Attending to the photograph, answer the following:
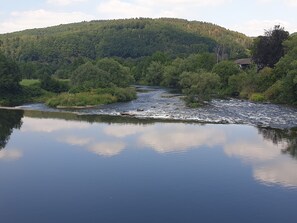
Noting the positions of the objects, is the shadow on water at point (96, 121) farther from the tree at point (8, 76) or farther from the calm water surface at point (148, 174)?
the tree at point (8, 76)

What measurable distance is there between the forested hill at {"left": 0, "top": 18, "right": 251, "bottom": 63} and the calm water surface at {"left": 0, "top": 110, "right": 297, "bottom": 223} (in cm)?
10424

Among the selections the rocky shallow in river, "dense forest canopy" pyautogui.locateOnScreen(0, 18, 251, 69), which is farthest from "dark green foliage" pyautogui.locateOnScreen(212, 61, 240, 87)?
"dense forest canopy" pyautogui.locateOnScreen(0, 18, 251, 69)

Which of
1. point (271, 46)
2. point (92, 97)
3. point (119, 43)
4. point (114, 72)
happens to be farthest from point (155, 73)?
A: point (119, 43)

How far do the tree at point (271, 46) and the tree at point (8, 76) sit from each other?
42.3m

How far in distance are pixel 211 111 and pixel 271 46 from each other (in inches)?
1136

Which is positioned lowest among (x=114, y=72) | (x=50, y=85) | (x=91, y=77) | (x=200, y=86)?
(x=50, y=85)

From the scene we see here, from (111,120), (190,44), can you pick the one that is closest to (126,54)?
(190,44)

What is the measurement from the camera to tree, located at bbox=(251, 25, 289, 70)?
70375 mm

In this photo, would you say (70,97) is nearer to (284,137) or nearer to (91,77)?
(91,77)

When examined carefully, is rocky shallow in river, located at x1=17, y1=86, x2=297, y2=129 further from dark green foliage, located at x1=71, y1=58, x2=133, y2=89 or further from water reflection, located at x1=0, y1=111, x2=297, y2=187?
dark green foliage, located at x1=71, y1=58, x2=133, y2=89

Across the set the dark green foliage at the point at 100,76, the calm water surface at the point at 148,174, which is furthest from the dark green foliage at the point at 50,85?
the calm water surface at the point at 148,174

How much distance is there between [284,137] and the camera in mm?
33719

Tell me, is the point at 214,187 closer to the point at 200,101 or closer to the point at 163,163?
the point at 163,163

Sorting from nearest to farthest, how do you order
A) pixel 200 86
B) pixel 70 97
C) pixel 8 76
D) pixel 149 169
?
1. pixel 149 169
2. pixel 200 86
3. pixel 70 97
4. pixel 8 76
